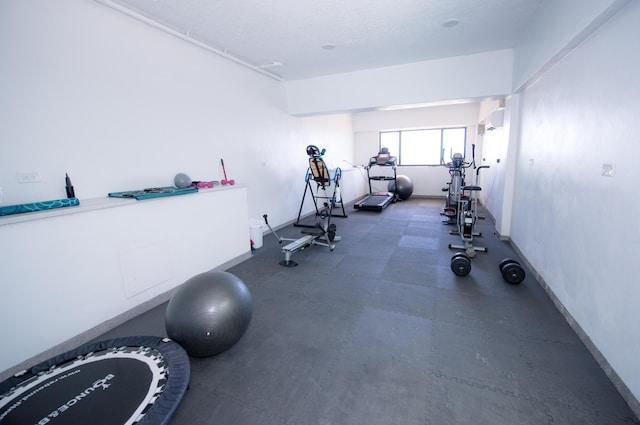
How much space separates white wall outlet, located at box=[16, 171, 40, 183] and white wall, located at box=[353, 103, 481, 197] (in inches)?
342

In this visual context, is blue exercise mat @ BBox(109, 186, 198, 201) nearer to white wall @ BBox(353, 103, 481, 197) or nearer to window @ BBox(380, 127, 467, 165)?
white wall @ BBox(353, 103, 481, 197)

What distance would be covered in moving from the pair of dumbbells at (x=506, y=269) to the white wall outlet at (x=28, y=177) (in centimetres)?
433

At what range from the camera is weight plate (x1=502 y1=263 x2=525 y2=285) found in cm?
314

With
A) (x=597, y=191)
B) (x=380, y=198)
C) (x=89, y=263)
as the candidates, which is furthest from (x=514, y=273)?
(x=380, y=198)

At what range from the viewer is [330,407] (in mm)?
1735

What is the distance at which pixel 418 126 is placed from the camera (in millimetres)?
9039

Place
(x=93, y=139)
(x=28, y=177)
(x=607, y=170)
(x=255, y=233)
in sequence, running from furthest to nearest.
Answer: (x=255, y=233) < (x=93, y=139) < (x=28, y=177) < (x=607, y=170)

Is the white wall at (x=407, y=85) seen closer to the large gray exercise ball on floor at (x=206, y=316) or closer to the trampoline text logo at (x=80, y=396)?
the large gray exercise ball on floor at (x=206, y=316)

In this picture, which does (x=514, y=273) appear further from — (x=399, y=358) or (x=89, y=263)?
(x=89, y=263)

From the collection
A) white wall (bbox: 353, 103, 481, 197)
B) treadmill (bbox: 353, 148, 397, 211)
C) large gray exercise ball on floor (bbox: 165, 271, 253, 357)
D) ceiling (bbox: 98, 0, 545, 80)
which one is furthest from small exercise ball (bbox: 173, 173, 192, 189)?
white wall (bbox: 353, 103, 481, 197)

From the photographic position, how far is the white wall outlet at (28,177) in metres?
2.39

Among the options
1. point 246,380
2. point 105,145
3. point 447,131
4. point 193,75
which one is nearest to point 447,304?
point 246,380

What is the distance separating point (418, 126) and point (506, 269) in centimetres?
684

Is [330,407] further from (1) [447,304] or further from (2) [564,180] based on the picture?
(2) [564,180]
